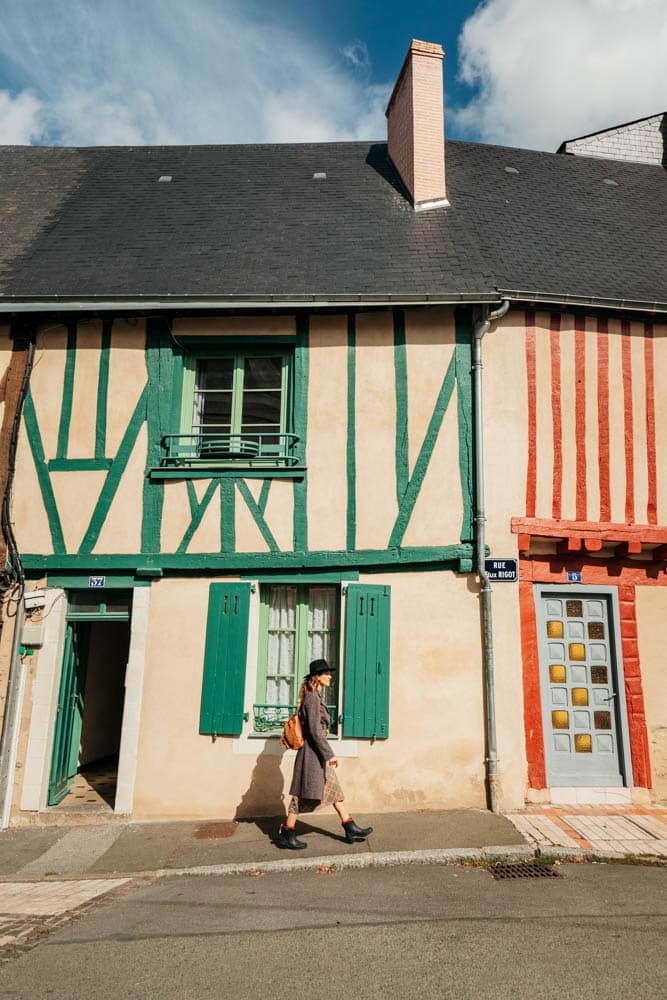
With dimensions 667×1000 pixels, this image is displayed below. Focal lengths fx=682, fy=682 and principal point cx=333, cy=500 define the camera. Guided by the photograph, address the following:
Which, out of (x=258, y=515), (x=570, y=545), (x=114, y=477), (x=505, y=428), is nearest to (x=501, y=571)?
(x=570, y=545)

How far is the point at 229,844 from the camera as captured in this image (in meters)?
5.00

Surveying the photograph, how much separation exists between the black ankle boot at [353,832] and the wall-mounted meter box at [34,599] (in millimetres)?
3250

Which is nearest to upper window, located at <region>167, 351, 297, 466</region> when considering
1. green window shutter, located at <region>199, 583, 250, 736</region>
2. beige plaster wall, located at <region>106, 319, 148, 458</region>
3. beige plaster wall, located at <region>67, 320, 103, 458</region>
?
beige plaster wall, located at <region>106, 319, 148, 458</region>

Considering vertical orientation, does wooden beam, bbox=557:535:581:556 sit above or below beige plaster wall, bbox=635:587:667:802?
above

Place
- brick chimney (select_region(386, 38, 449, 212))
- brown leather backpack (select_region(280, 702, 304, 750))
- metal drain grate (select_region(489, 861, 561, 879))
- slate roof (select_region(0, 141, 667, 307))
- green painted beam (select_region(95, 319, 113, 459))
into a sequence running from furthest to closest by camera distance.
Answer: brick chimney (select_region(386, 38, 449, 212)), slate roof (select_region(0, 141, 667, 307)), green painted beam (select_region(95, 319, 113, 459)), brown leather backpack (select_region(280, 702, 304, 750)), metal drain grate (select_region(489, 861, 561, 879))

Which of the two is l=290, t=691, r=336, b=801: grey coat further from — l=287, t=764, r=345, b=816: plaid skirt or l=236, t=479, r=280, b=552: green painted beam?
l=236, t=479, r=280, b=552: green painted beam

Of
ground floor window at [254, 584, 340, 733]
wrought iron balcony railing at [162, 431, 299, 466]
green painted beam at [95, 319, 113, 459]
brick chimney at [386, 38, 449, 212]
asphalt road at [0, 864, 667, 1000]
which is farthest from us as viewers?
brick chimney at [386, 38, 449, 212]

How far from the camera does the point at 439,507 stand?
5996 millimetres

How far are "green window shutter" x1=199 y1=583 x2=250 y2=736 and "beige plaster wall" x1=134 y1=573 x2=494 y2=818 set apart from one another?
0.32ft

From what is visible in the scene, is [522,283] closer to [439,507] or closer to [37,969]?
[439,507]

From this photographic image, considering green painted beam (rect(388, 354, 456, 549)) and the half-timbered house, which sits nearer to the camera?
the half-timbered house

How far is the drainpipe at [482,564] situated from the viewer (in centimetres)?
553

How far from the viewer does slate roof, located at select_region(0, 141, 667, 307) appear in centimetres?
647

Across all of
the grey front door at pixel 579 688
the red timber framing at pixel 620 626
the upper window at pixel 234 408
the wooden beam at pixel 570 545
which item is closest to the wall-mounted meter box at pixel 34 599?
the upper window at pixel 234 408
